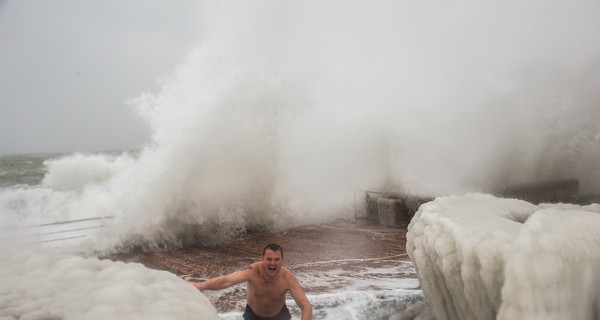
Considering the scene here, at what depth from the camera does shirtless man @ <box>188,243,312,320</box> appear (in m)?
2.39

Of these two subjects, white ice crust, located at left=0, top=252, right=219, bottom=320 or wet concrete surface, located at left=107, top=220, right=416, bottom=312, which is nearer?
white ice crust, located at left=0, top=252, right=219, bottom=320

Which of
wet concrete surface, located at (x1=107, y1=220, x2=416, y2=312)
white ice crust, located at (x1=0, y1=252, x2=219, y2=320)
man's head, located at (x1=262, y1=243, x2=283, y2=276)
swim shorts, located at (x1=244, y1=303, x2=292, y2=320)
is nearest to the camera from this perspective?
white ice crust, located at (x1=0, y1=252, x2=219, y2=320)

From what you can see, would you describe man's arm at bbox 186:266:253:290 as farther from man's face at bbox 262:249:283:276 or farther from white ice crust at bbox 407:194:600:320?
white ice crust at bbox 407:194:600:320

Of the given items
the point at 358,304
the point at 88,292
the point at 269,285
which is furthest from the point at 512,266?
the point at 358,304

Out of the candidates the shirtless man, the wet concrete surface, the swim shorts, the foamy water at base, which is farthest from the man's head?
the wet concrete surface

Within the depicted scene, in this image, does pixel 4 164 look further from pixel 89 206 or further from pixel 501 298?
pixel 501 298

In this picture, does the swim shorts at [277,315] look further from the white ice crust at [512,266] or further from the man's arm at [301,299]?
the white ice crust at [512,266]

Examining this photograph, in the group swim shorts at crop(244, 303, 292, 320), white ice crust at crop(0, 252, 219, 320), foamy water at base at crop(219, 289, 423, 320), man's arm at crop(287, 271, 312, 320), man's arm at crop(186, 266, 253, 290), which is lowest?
foamy water at base at crop(219, 289, 423, 320)

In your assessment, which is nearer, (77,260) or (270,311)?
(77,260)

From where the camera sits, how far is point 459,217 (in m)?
2.12

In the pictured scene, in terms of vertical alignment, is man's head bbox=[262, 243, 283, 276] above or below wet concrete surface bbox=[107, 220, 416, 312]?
above

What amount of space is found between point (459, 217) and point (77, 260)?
1.76m

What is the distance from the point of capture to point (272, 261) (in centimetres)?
238

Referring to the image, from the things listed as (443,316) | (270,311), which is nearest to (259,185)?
(270,311)
